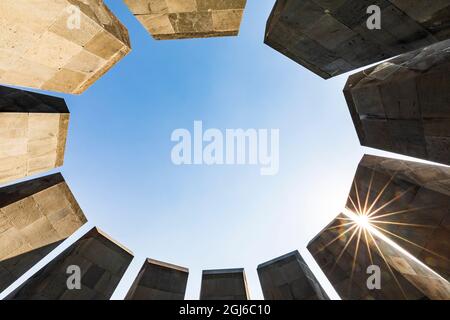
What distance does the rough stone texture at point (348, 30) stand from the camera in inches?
202

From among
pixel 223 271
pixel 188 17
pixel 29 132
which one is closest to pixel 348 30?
pixel 188 17

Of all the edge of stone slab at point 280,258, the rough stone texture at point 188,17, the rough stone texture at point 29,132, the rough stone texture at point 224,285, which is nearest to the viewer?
the rough stone texture at point 29,132

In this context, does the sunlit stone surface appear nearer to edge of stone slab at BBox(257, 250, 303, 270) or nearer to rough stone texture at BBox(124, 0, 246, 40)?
edge of stone slab at BBox(257, 250, 303, 270)

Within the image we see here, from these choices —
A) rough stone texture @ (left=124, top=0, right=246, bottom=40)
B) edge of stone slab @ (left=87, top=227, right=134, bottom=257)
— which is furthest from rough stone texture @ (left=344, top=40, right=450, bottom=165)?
edge of stone slab @ (left=87, top=227, right=134, bottom=257)

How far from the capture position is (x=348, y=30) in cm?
614

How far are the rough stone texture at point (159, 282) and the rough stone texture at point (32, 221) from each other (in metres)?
3.20

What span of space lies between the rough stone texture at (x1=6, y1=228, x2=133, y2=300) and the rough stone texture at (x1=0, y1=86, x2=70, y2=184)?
11.8 feet

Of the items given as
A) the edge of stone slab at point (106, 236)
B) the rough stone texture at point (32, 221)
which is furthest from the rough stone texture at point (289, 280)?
the rough stone texture at point (32, 221)

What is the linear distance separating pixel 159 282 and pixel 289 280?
525 cm

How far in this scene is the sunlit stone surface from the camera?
5.64m

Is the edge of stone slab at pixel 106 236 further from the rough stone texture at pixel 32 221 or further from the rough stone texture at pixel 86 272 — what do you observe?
the rough stone texture at pixel 32 221

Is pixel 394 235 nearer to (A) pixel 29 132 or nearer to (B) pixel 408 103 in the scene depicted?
(B) pixel 408 103

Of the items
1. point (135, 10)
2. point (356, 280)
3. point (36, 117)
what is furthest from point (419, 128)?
point (36, 117)
